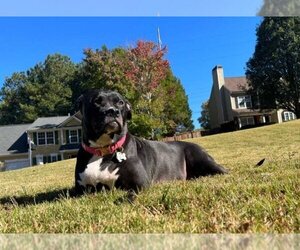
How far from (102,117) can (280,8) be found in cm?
150

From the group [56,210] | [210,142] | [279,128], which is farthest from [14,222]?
[279,128]

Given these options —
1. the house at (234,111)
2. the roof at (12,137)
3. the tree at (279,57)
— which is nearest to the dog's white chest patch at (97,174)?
the roof at (12,137)

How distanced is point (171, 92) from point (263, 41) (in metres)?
1.14

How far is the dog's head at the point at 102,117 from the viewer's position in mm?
3578

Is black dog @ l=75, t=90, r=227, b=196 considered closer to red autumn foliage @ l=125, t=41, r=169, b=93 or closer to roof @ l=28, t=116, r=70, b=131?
roof @ l=28, t=116, r=70, b=131

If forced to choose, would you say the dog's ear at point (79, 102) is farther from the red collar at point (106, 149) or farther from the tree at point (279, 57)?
the tree at point (279, 57)

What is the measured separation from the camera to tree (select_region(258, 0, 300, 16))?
9.16ft

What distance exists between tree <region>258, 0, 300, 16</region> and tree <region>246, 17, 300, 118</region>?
1375mm

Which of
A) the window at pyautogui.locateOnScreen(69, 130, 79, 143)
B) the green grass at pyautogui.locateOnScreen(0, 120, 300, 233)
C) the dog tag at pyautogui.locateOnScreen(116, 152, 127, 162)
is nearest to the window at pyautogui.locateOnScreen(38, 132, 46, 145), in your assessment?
the window at pyautogui.locateOnScreen(69, 130, 79, 143)

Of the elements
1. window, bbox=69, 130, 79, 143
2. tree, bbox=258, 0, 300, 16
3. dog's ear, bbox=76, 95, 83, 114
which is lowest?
window, bbox=69, 130, 79, 143

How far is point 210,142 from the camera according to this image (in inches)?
422

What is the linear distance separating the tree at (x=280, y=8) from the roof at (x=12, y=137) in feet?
10.6

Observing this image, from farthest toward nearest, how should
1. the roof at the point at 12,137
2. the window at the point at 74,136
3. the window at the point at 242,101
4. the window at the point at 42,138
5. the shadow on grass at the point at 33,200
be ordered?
the window at the point at 242,101 < the window at the point at 42,138 < the roof at the point at 12,137 < the window at the point at 74,136 < the shadow on grass at the point at 33,200

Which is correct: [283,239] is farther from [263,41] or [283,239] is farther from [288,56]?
[288,56]
